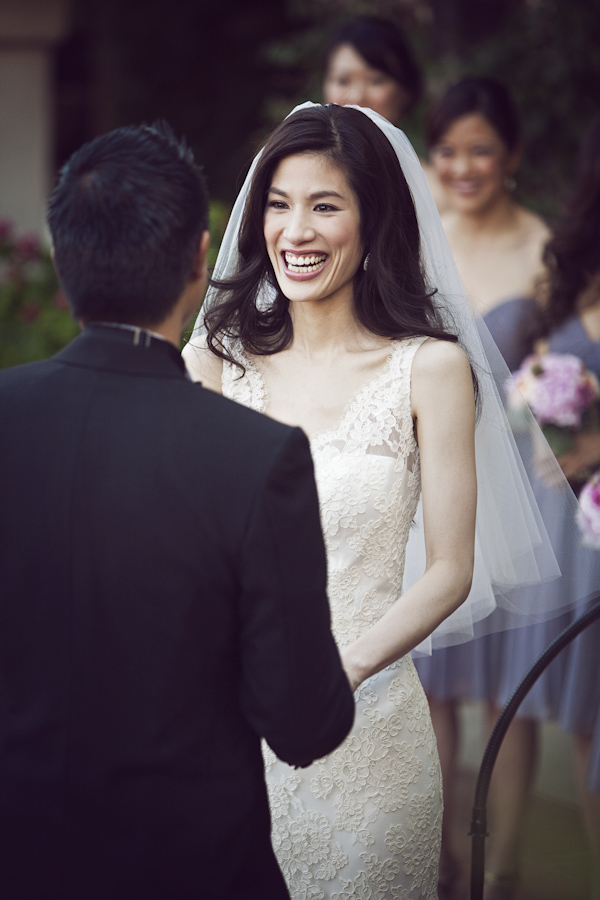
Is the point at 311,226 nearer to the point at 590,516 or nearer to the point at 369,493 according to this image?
the point at 369,493

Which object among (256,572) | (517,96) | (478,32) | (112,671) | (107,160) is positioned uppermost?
(478,32)

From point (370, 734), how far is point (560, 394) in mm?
1519

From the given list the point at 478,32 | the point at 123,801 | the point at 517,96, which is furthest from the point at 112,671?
the point at 478,32

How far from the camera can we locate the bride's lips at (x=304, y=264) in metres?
2.24

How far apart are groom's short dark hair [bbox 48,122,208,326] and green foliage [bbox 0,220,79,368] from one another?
4.03m

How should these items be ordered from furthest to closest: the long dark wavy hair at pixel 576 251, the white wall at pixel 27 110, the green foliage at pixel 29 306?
the white wall at pixel 27 110 → the green foliage at pixel 29 306 → the long dark wavy hair at pixel 576 251

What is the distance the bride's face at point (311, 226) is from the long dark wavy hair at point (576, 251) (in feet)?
5.20

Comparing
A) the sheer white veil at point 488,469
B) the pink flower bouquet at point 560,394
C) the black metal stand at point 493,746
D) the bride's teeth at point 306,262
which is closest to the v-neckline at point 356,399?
the sheer white veil at point 488,469

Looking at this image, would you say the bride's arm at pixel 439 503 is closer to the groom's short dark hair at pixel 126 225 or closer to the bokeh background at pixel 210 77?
the groom's short dark hair at pixel 126 225

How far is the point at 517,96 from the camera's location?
21.6 ft

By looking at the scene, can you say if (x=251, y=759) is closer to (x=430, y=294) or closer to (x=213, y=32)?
(x=430, y=294)

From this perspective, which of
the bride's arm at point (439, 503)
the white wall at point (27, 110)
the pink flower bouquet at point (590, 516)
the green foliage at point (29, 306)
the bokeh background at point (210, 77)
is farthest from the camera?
the white wall at point (27, 110)

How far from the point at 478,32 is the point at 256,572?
6.62 metres

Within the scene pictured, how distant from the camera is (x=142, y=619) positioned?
4.24 ft
